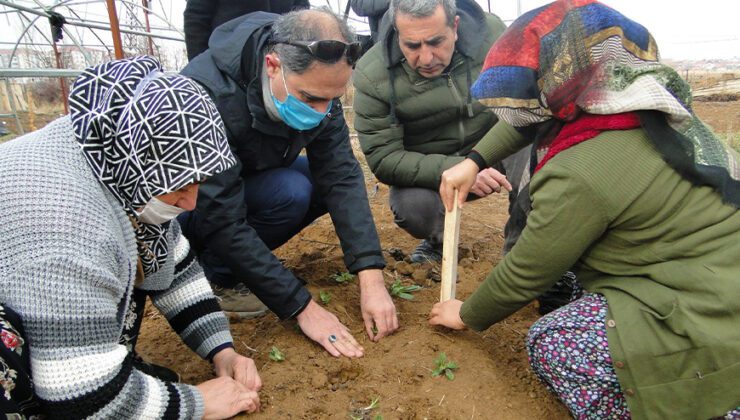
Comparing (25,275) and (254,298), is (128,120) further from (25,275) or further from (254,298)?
(254,298)


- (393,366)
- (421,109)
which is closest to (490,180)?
(421,109)

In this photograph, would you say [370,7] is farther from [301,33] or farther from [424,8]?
[301,33]

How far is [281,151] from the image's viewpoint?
2723mm

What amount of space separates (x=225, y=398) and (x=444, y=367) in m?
0.81

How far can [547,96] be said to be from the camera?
1.81 metres

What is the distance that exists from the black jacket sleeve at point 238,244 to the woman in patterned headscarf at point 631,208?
912 millimetres

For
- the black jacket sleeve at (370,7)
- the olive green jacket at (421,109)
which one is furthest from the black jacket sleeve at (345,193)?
the black jacket sleeve at (370,7)

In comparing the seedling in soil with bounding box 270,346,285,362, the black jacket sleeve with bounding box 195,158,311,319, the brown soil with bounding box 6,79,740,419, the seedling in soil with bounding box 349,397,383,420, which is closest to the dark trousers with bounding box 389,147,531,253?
Result: the brown soil with bounding box 6,79,740,419

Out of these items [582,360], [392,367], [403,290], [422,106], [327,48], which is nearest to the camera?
[582,360]

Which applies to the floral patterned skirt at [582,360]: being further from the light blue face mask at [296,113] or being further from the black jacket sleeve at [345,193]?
the light blue face mask at [296,113]

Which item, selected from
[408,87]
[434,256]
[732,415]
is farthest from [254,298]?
[732,415]

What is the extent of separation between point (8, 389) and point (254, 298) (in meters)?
1.44

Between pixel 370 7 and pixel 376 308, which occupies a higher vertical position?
pixel 370 7

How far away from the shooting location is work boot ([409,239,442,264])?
11.1ft
